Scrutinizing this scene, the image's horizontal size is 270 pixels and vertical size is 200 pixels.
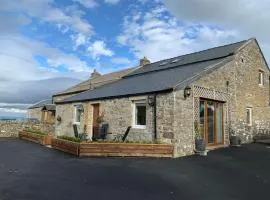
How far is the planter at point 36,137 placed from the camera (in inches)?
719

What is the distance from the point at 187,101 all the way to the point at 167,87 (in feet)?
4.15

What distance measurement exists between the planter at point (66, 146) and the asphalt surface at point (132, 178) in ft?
1.73

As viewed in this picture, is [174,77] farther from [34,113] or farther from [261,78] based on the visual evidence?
[34,113]

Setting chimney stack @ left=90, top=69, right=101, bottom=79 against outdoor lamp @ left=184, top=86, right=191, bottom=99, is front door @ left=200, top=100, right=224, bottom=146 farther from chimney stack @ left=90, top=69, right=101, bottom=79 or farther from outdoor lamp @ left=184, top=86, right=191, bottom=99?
chimney stack @ left=90, top=69, right=101, bottom=79

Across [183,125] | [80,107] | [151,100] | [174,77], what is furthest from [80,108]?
[183,125]

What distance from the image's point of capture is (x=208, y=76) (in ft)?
52.1

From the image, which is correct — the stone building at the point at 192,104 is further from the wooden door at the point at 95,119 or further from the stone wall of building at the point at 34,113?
the stone wall of building at the point at 34,113

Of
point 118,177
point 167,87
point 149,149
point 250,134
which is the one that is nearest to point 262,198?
point 118,177

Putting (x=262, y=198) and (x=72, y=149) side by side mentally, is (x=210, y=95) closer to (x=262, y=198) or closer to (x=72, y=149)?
(x=72, y=149)

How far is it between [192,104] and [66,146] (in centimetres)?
615

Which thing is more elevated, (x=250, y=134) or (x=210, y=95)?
(x=210, y=95)

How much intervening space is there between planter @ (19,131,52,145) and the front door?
880cm

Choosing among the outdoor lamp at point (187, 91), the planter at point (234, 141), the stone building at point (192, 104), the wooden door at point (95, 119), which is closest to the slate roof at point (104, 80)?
the stone building at point (192, 104)

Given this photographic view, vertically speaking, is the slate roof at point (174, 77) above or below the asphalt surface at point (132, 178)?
above
